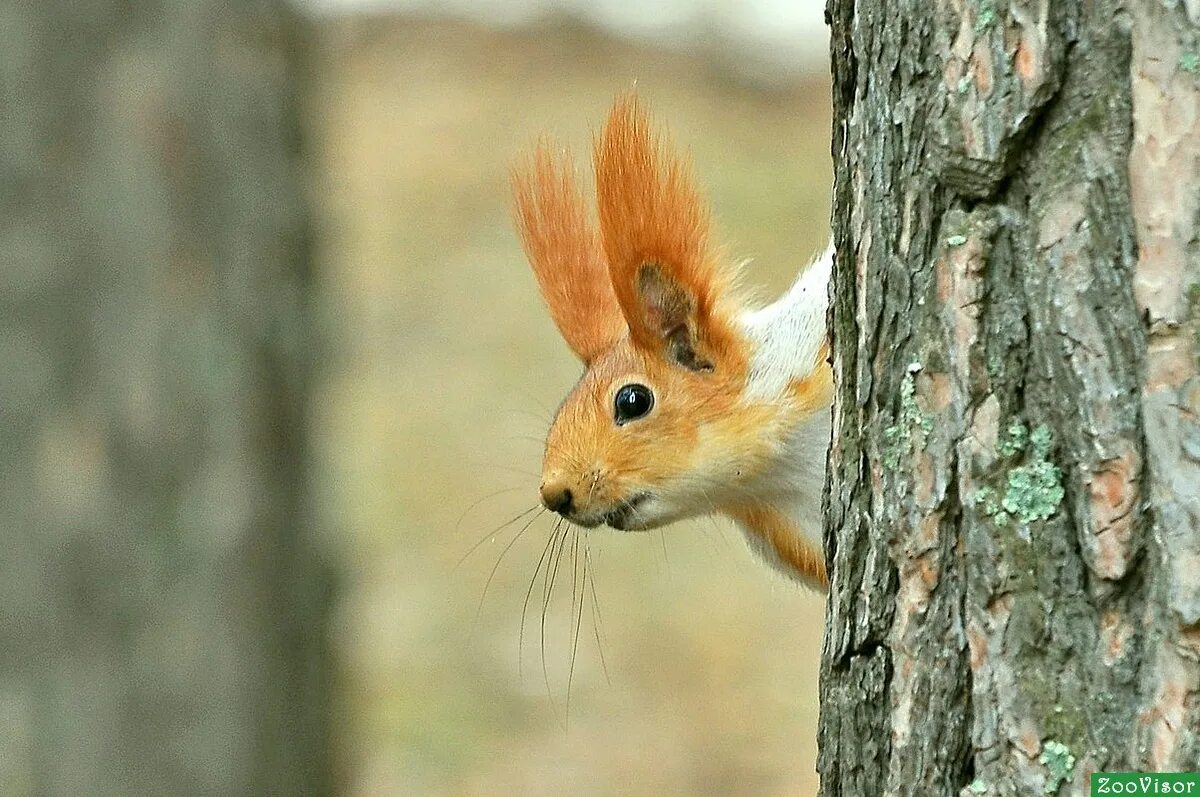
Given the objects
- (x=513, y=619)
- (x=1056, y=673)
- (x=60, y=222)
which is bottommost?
(x=513, y=619)

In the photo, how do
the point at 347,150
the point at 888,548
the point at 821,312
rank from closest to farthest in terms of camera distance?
the point at 888,548 → the point at 821,312 → the point at 347,150

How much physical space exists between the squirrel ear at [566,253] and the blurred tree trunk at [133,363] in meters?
0.64

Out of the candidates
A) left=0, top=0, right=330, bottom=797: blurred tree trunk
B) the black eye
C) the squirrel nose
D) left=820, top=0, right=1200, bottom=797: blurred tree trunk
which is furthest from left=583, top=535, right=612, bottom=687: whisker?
left=820, top=0, right=1200, bottom=797: blurred tree trunk

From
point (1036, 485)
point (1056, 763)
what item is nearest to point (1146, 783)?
point (1056, 763)

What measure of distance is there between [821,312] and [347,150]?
254 inches

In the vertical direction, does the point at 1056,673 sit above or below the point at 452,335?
below

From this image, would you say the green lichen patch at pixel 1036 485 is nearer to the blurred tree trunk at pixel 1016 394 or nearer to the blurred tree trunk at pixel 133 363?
the blurred tree trunk at pixel 1016 394

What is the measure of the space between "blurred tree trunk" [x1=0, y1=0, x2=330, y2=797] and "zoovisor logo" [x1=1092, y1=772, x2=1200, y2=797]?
1961 mm

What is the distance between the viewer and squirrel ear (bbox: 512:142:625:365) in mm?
2502

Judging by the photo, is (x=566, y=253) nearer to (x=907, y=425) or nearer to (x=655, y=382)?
(x=655, y=382)

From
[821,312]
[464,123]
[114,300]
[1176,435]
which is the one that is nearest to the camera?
[1176,435]

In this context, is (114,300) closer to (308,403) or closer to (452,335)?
(308,403)

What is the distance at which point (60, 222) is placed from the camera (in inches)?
117

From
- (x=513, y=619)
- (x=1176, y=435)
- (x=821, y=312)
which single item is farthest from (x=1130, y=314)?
(x=513, y=619)
